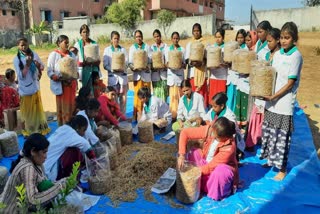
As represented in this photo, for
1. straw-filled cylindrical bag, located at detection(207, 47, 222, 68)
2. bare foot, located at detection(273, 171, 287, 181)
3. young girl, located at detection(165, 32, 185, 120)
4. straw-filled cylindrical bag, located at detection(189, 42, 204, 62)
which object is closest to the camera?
bare foot, located at detection(273, 171, 287, 181)

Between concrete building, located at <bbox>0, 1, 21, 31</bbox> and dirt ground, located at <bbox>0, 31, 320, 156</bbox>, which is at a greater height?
concrete building, located at <bbox>0, 1, 21, 31</bbox>

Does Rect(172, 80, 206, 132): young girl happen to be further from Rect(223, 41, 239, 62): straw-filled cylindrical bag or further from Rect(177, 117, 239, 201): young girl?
Rect(177, 117, 239, 201): young girl

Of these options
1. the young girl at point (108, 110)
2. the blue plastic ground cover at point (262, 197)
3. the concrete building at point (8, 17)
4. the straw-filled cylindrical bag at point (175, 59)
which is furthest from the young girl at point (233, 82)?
the concrete building at point (8, 17)

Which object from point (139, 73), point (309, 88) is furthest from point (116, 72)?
point (309, 88)

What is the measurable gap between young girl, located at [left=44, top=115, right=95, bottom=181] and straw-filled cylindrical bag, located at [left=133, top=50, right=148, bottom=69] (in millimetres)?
2588

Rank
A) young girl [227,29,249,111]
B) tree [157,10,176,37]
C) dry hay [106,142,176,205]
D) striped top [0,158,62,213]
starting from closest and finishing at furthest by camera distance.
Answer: striped top [0,158,62,213] < dry hay [106,142,176,205] < young girl [227,29,249,111] < tree [157,10,176,37]

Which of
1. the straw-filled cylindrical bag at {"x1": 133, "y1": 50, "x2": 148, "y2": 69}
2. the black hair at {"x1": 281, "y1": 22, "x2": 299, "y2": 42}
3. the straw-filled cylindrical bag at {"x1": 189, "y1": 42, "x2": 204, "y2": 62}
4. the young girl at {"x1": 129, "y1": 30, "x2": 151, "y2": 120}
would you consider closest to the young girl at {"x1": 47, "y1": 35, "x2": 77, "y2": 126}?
the straw-filled cylindrical bag at {"x1": 133, "y1": 50, "x2": 148, "y2": 69}

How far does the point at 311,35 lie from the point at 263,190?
20115 mm

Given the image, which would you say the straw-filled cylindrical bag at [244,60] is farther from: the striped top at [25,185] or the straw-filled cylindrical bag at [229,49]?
the striped top at [25,185]

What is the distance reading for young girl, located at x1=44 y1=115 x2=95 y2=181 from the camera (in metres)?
3.51

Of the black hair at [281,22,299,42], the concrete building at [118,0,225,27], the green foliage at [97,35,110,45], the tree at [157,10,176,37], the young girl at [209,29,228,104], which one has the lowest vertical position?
the young girl at [209,29,228,104]

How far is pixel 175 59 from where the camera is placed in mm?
6016

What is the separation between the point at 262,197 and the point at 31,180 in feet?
8.40

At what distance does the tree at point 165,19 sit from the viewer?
24.7 m
